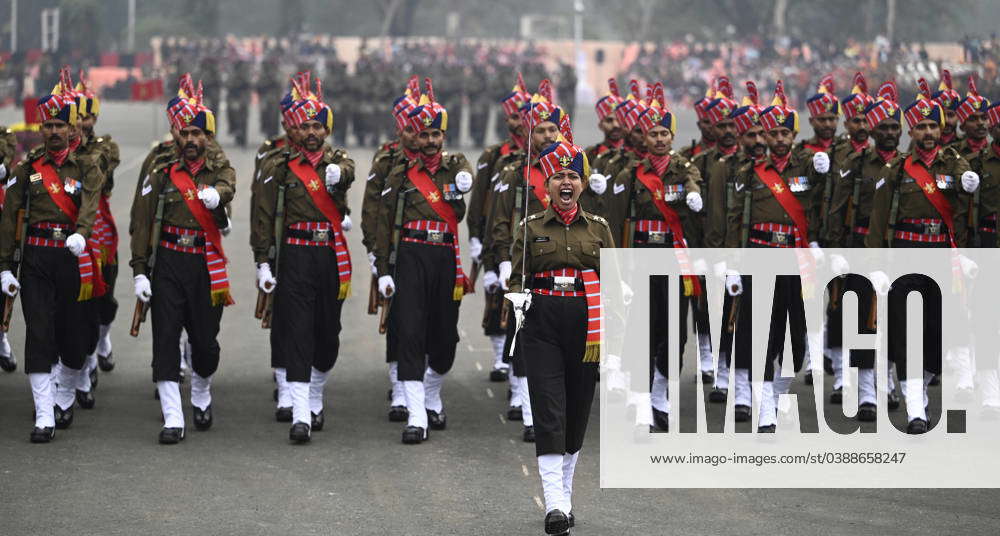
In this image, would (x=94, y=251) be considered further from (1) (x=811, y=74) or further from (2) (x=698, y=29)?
(2) (x=698, y=29)

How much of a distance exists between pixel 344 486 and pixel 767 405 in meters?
3.04

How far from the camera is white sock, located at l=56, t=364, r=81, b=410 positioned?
39.2ft

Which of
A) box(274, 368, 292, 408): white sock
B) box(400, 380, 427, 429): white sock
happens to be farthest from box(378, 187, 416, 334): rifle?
box(274, 368, 292, 408): white sock

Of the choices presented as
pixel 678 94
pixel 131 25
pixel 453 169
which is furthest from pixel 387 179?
pixel 131 25

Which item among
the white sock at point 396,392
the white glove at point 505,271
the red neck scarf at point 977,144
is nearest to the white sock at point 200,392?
the white sock at point 396,392

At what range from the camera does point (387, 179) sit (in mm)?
11836

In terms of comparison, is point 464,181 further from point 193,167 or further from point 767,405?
point 767,405

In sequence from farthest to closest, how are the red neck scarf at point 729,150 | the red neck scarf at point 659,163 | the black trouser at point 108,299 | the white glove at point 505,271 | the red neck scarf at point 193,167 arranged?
the black trouser at point 108,299, the red neck scarf at point 729,150, the red neck scarf at point 659,163, the red neck scarf at point 193,167, the white glove at point 505,271

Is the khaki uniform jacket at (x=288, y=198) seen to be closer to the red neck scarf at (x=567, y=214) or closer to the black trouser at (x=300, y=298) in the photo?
the black trouser at (x=300, y=298)

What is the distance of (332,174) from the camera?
11.5 metres

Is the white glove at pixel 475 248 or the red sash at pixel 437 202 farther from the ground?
the red sash at pixel 437 202

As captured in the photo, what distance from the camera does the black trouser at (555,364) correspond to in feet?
30.4

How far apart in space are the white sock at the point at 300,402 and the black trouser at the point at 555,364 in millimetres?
2503

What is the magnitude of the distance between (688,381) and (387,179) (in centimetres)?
327
